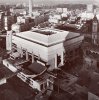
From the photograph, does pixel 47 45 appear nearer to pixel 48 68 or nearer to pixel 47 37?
pixel 47 37

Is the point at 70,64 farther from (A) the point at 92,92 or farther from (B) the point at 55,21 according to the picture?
(B) the point at 55,21

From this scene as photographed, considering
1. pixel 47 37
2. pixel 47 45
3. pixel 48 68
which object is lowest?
pixel 48 68

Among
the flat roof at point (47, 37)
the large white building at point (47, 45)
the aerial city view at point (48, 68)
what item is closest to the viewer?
the aerial city view at point (48, 68)

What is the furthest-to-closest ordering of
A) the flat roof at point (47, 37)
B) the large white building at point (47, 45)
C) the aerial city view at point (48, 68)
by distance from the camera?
1. the flat roof at point (47, 37)
2. the large white building at point (47, 45)
3. the aerial city view at point (48, 68)

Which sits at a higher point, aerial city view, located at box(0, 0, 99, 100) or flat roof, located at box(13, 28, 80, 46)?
flat roof, located at box(13, 28, 80, 46)

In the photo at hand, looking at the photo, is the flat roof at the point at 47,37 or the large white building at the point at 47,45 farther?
the flat roof at the point at 47,37

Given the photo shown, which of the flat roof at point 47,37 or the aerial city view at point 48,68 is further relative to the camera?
the flat roof at point 47,37

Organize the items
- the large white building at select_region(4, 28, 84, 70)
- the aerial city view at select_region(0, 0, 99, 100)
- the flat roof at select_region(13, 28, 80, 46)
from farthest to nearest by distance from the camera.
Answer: the flat roof at select_region(13, 28, 80, 46) → the large white building at select_region(4, 28, 84, 70) → the aerial city view at select_region(0, 0, 99, 100)

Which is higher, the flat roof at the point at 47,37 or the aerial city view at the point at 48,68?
the flat roof at the point at 47,37

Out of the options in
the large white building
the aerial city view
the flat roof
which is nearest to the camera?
the aerial city view

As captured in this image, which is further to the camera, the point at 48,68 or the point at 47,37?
the point at 47,37

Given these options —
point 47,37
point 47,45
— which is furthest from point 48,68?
point 47,37
